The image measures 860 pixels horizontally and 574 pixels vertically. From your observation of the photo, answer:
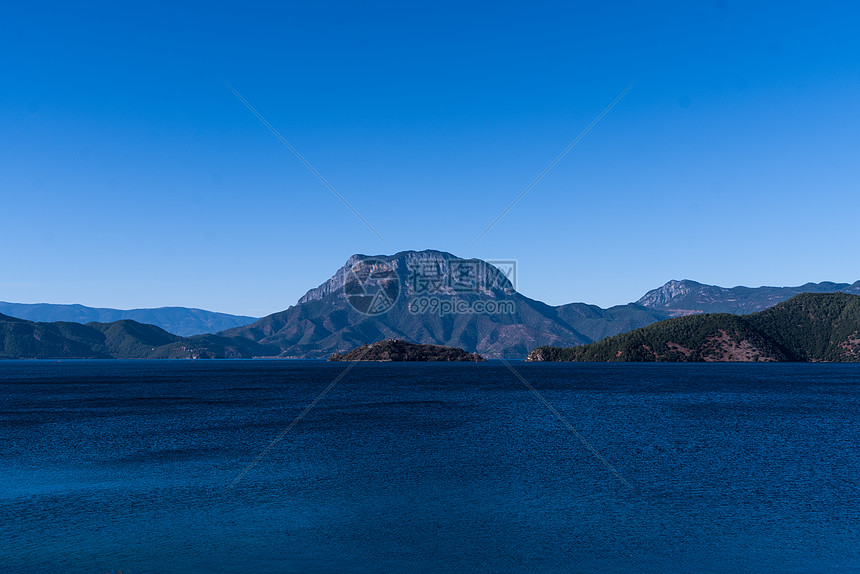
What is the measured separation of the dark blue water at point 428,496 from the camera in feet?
102

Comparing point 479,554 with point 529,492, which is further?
point 529,492

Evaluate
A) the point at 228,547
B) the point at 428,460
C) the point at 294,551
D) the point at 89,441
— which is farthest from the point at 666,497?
the point at 89,441

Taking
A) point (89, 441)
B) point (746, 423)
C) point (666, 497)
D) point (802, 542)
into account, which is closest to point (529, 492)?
point (666, 497)

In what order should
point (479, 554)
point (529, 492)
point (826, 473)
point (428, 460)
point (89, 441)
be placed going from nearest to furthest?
point (479, 554), point (529, 492), point (826, 473), point (428, 460), point (89, 441)

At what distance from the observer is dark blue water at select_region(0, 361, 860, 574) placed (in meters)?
31.0

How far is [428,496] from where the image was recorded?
43.5 metres

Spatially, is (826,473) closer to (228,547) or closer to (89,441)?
(228,547)

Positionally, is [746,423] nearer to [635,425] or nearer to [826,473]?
[635,425]

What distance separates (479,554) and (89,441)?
187ft

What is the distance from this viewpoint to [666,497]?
142 feet

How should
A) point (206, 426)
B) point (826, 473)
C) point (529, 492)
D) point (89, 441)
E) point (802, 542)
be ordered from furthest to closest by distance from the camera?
point (206, 426) → point (89, 441) → point (826, 473) → point (529, 492) → point (802, 542)

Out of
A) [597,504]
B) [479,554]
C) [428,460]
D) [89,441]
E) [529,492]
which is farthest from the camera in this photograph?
[89,441]

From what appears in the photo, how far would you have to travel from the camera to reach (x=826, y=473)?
51781 mm

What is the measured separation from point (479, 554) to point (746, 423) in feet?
240
